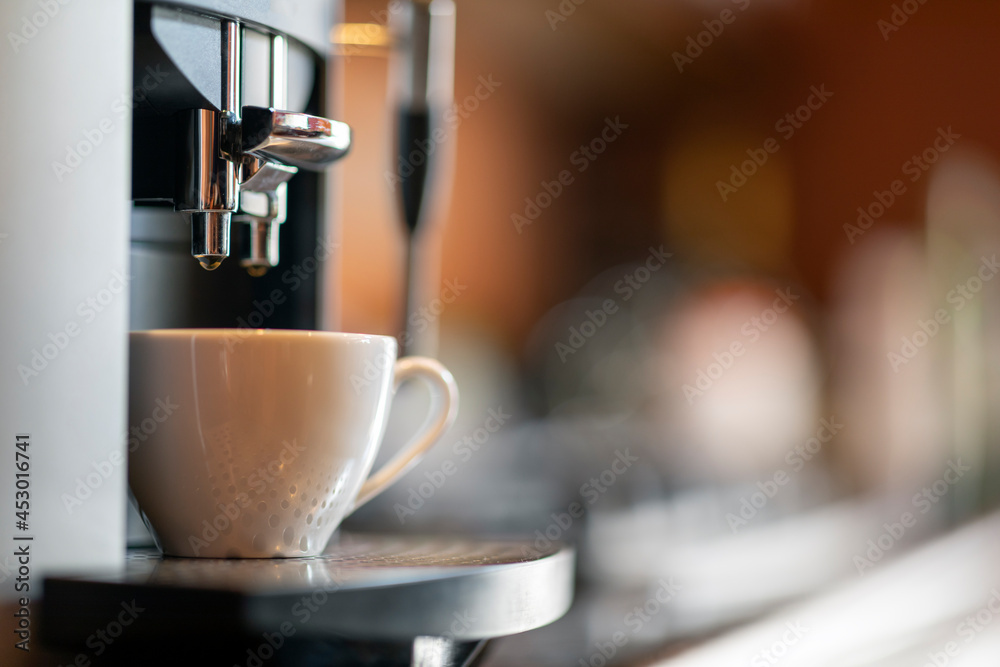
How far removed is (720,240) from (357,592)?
8.71ft

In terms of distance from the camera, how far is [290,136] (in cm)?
42

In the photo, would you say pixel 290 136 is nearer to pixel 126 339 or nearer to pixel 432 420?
pixel 126 339

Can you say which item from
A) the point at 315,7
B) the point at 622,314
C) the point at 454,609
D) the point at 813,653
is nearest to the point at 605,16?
the point at 622,314

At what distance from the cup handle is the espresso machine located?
0.07 m

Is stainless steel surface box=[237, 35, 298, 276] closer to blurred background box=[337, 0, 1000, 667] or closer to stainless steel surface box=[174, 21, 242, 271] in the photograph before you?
stainless steel surface box=[174, 21, 242, 271]

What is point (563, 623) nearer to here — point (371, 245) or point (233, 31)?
point (233, 31)

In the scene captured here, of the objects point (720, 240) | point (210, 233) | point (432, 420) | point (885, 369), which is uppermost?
point (210, 233)

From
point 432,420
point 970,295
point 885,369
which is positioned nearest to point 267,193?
point 432,420

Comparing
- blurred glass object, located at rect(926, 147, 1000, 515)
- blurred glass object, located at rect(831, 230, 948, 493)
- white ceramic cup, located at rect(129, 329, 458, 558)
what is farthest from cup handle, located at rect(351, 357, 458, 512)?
blurred glass object, located at rect(831, 230, 948, 493)

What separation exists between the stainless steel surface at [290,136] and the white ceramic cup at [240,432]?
0.07 m

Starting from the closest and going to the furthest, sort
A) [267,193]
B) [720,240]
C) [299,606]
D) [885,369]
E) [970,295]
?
[299,606], [267,193], [970,295], [885,369], [720,240]

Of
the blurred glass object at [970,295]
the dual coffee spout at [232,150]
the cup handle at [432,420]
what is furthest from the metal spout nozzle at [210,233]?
the blurred glass object at [970,295]

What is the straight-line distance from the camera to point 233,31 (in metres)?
0.44

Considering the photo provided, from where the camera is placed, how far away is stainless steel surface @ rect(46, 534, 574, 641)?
0.35 meters
